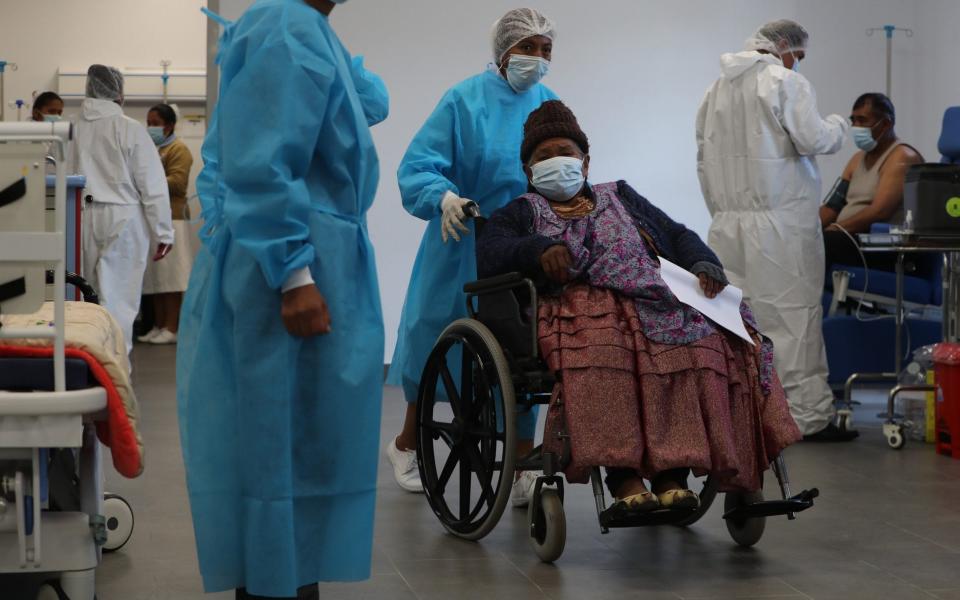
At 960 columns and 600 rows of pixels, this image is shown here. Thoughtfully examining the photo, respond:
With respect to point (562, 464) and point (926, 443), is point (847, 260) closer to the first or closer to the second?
point (926, 443)

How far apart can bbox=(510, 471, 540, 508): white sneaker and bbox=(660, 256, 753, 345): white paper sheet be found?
794mm

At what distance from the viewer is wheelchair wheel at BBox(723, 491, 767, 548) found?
2.93 metres

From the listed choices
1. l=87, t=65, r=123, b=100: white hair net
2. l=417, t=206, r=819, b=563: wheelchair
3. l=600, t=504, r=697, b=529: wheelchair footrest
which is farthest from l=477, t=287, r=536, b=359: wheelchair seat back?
l=87, t=65, r=123, b=100: white hair net

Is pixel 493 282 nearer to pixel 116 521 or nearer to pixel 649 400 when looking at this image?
pixel 649 400

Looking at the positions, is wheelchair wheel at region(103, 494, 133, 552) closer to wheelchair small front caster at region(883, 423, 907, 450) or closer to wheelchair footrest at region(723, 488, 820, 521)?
wheelchair footrest at region(723, 488, 820, 521)

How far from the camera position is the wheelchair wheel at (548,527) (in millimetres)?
2779

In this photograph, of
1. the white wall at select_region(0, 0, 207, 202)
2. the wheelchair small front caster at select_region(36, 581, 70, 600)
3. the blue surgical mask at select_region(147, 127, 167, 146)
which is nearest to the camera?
the wheelchair small front caster at select_region(36, 581, 70, 600)

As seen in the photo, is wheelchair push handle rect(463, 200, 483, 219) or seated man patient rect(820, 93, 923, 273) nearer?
wheelchair push handle rect(463, 200, 483, 219)

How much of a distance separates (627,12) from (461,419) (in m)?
3.68

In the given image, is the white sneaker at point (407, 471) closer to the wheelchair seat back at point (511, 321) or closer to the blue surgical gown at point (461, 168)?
the blue surgical gown at point (461, 168)

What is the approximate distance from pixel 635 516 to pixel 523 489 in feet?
2.55

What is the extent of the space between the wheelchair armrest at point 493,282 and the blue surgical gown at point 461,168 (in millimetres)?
433

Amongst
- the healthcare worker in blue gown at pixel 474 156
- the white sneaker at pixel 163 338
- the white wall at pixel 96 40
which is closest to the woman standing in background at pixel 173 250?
the white sneaker at pixel 163 338

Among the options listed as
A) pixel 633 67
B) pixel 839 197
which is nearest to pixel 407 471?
pixel 839 197
